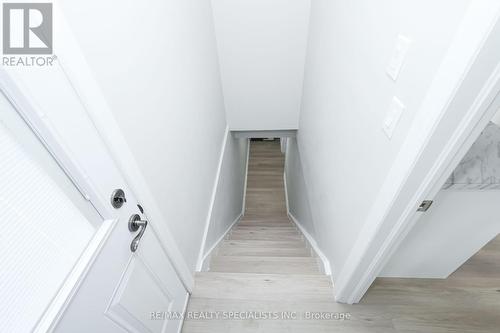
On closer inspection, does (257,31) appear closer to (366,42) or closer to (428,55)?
(366,42)

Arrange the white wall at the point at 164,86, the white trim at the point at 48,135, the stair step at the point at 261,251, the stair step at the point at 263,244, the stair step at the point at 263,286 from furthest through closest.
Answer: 1. the stair step at the point at 263,244
2. the stair step at the point at 261,251
3. the stair step at the point at 263,286
4. the white wall at the point at 164,86
5. the white trim at the point at 48,135

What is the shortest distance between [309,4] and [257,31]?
47 cm

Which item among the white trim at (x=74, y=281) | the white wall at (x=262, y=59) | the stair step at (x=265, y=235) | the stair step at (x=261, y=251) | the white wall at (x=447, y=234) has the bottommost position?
the white trim at (x=74, y=281)

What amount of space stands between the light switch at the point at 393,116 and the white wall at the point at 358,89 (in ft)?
0.06

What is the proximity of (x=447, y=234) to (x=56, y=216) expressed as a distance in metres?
1.52

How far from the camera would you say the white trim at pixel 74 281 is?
54 cm

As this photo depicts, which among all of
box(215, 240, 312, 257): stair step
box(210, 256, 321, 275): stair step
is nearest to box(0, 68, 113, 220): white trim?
box(210, 256, 321, 275): stair step

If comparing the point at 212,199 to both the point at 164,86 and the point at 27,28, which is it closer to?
the point at 164,86

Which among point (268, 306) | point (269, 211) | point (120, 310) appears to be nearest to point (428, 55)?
point (120, 310)

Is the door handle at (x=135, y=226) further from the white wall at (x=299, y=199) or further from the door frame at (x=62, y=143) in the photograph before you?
the white wall at (x=299, y=199)

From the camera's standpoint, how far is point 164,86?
1.10 m

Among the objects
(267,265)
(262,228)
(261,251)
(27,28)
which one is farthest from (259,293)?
(262,228)

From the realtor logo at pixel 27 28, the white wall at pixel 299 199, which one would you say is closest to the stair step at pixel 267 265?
the white wall at pixel 299 199

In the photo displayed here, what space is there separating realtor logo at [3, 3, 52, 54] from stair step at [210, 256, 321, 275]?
1602mm
